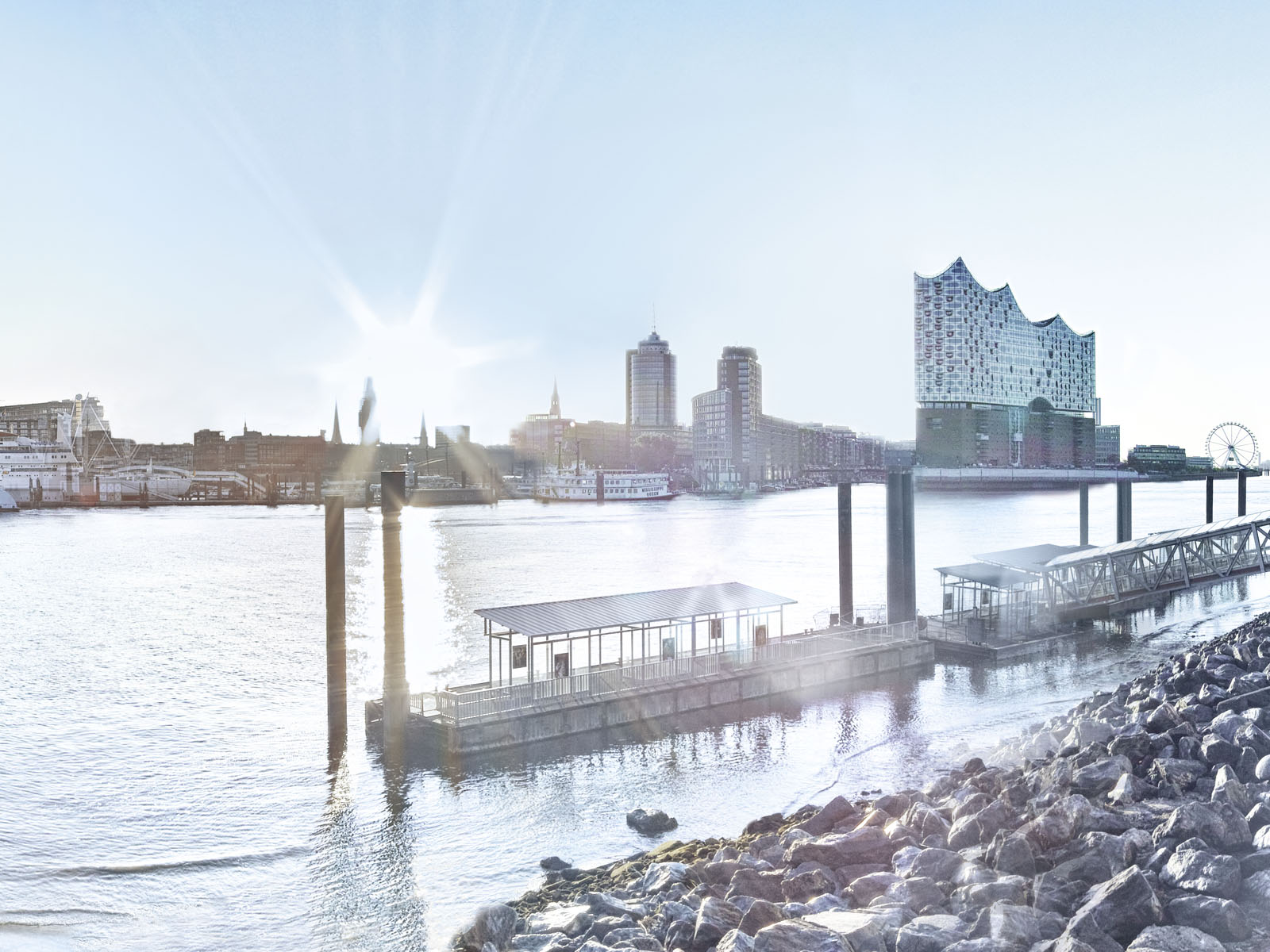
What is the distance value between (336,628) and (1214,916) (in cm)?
2092

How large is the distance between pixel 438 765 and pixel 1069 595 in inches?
1103

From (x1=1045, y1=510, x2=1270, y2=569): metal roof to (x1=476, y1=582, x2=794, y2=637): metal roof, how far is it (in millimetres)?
15746

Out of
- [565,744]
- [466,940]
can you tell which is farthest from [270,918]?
[565,744]

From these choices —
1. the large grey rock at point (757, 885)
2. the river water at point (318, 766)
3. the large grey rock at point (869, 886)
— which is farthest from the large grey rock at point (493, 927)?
the large grey rock at point (869, 886)

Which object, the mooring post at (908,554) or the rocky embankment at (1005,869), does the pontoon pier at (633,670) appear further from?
the rocky embankment at (1005,869)

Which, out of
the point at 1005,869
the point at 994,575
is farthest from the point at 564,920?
the point at 994,575

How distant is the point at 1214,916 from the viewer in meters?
9.30

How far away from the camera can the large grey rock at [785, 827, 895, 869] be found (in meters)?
13.6

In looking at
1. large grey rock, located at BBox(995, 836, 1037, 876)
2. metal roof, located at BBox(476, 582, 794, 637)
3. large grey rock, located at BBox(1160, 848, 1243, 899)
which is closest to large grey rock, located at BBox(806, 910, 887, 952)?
large grey rock, located at BBox(995, 836, 1037, 876)

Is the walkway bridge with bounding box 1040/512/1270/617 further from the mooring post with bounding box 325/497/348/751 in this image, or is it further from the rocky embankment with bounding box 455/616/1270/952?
the mooring post with bounding box 325/497/348/751

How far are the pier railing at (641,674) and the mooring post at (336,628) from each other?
2.05 m

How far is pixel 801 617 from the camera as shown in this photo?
160 feet

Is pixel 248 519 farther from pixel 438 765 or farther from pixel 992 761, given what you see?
pixel 992 761

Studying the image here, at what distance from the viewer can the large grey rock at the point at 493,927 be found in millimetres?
13016
